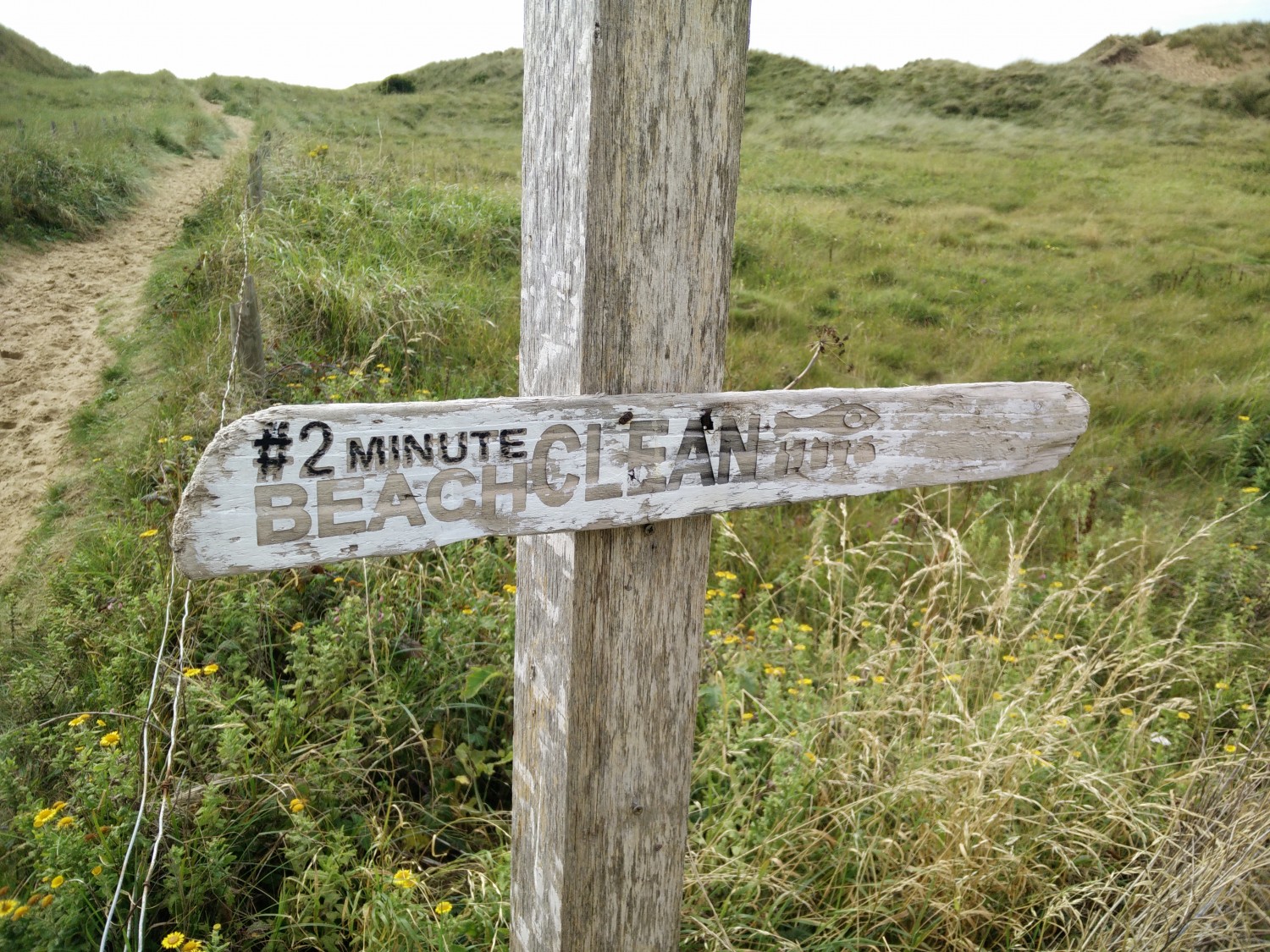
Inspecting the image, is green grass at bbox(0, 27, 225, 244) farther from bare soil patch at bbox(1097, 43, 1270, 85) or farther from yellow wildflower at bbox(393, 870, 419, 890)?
bare soil patch at bbox(1097, 43, 1270, 85)

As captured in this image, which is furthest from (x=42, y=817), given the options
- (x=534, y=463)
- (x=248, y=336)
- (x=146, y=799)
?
(x=248, y=336)

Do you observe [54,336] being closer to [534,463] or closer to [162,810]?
[162,810]

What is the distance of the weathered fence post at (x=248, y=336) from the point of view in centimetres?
396

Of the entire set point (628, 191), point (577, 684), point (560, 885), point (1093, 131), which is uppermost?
point (1093, 131)

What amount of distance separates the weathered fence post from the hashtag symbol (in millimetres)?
3475

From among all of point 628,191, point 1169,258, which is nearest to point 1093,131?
point 1169,258

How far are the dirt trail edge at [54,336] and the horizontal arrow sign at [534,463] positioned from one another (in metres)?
3.94

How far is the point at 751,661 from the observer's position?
2848 millimetres

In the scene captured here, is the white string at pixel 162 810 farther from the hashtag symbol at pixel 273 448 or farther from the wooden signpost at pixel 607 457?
the hashtag symbol at pixel 273 448

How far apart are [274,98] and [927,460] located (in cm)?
2387

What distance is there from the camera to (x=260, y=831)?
2.03 metres

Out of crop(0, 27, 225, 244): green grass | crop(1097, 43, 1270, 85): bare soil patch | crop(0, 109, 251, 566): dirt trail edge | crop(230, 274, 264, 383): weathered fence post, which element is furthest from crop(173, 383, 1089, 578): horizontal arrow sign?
crop(1097, 43, 1270, 85): bare soil patch

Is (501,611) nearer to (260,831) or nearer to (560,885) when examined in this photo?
(260,831)

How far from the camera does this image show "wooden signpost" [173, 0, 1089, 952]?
3.01 feet
